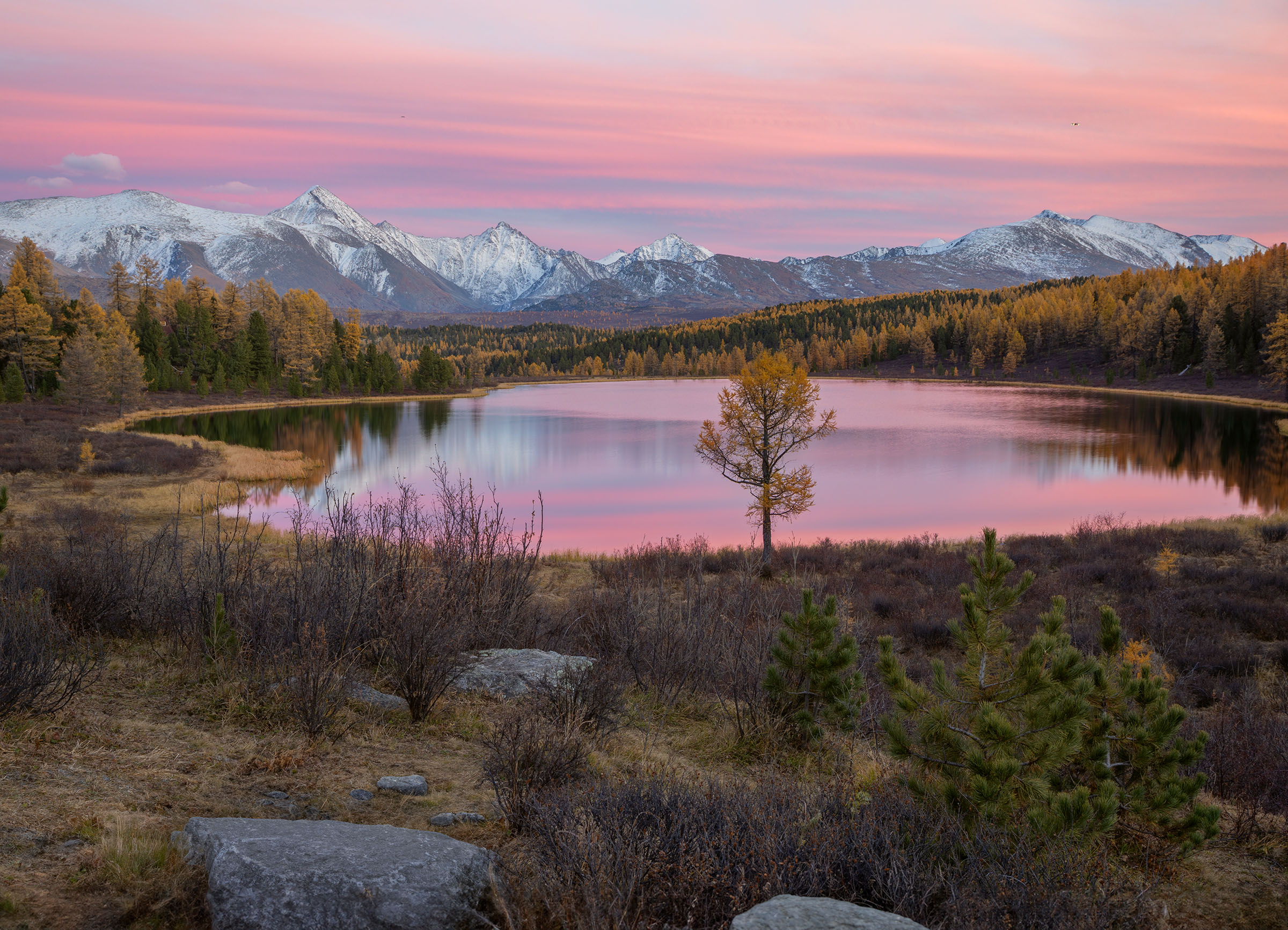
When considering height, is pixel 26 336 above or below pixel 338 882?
above

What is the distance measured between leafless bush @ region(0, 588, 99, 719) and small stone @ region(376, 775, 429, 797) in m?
2.55

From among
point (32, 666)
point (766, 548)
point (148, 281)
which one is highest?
point (148, 281)

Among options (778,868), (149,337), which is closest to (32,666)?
(778,868)

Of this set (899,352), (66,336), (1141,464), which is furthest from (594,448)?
(899,352)

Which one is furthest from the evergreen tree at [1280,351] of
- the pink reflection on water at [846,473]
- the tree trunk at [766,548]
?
the tree trunk at [766,548]

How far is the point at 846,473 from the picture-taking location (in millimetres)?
41750

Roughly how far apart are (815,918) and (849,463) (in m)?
43.0

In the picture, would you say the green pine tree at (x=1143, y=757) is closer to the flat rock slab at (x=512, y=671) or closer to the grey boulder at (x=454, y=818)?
the grey boulder at (x=454, y=818)

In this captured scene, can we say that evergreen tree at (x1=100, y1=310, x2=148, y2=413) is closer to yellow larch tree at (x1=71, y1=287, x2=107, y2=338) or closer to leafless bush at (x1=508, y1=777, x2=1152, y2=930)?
yellow larch tree at (x1=71, y1=287, x2=107, y2=338)

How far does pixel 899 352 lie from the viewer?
161000 mm

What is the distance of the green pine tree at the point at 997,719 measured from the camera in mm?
4547

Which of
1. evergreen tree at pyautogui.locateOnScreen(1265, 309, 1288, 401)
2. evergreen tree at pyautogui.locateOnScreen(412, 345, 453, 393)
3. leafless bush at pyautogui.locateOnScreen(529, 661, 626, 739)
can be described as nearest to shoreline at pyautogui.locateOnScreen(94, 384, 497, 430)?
evergreen tree at pyautogui.locateOnScreen(412, 345, 453, 393)

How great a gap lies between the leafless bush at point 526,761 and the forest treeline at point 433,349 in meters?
73.1

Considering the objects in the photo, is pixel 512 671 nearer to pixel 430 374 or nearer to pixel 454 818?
pixel 454 818
